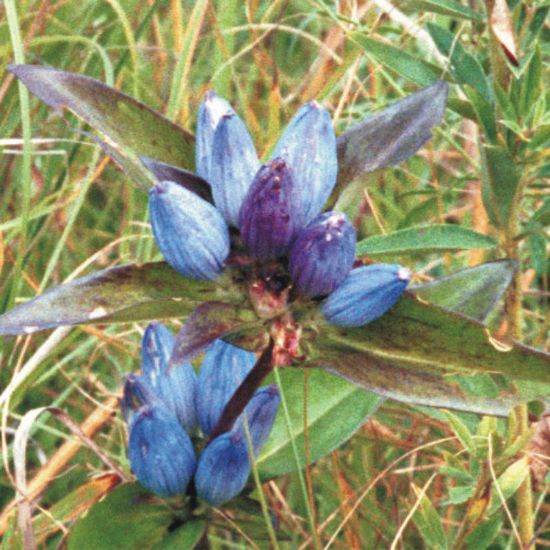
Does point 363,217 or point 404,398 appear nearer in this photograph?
point 404,398

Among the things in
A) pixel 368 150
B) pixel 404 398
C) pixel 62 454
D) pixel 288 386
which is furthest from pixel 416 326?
pixel 62 454

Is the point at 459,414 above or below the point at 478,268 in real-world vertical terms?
below

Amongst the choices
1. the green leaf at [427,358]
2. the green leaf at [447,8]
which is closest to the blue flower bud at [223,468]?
the green leaf at [427,358]

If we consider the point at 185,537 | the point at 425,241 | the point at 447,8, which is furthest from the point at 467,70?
the point at 185,537

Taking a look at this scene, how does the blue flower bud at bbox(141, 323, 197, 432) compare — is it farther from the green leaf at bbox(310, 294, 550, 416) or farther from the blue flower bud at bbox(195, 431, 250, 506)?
the green leaf at bbox(310, 294, 550, 416)

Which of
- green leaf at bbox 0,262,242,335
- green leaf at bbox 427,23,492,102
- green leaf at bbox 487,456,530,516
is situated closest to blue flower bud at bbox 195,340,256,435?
green leaf at bbox 0,262,242,335

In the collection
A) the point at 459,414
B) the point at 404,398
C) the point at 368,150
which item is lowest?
the point at 459,414

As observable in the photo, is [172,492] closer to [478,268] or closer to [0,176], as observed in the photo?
[478,268]

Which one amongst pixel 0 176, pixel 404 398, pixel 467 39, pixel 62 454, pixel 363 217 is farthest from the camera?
pixel 363 217
